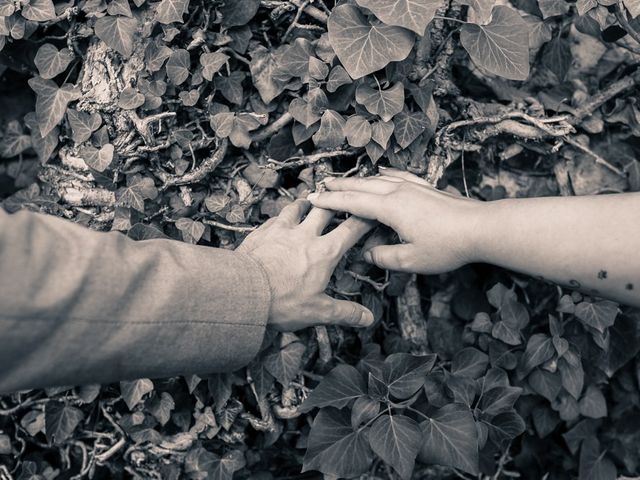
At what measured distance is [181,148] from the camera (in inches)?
53.7

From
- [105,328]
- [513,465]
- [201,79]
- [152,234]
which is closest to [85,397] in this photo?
[152,234]

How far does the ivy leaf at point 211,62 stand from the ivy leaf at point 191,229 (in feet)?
1.02

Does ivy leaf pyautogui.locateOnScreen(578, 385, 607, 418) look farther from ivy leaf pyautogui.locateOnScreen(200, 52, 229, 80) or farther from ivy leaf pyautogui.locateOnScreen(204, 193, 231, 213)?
ivy leaf pyautogui.locateOnScreen(200, 52, 229, 80)

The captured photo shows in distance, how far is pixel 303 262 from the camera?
1.15 m

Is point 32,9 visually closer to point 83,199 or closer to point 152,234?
point 83,199

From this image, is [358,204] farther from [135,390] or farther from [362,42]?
[135,390]

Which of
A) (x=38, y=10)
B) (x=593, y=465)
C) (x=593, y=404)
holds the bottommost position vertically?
(x=593, y=465)

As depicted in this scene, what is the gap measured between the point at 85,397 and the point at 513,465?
116 cm

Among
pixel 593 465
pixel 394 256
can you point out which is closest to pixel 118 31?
pixel 394 256

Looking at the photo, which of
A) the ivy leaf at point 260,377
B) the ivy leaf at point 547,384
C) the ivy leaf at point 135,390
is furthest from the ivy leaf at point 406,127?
the ivy leaf at point 135,390

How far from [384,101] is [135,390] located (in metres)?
0.83

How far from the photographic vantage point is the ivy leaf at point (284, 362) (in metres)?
1.32

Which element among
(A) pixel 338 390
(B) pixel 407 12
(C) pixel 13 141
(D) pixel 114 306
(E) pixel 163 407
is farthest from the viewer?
(C) pixel 13 141

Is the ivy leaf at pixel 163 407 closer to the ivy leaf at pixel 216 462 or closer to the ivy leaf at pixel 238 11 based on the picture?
the ivy leaf at pixel 216 462
